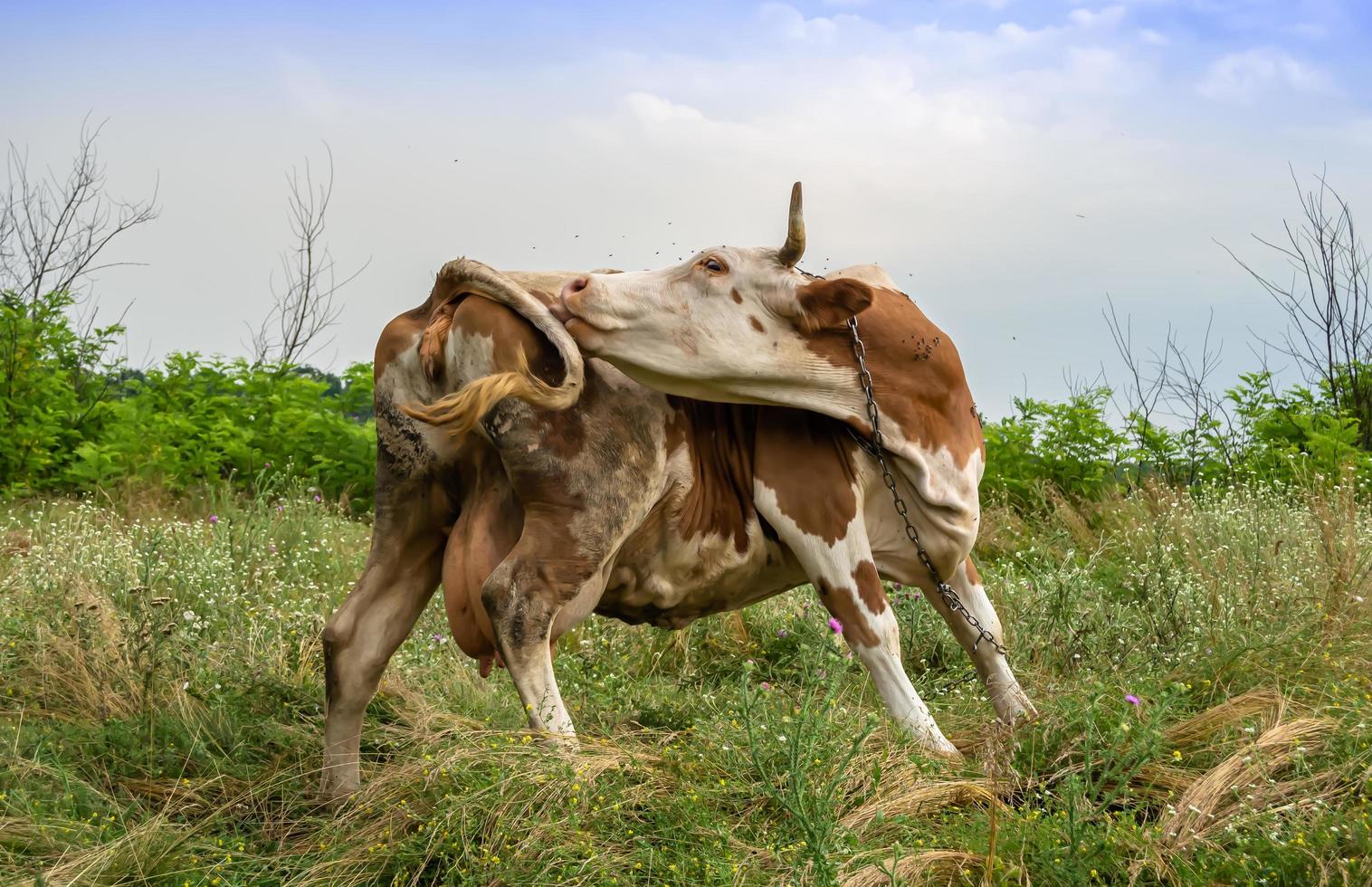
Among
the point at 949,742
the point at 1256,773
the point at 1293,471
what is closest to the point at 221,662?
the point at 949,742

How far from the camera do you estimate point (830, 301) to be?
4316mm

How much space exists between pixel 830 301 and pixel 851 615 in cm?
104

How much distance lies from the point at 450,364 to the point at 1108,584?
4.69m

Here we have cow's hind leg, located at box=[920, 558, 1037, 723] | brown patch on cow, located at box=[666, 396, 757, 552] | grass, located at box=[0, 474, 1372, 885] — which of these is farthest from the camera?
cow's hind leg, located at box=[920, 558, 1037, 723]

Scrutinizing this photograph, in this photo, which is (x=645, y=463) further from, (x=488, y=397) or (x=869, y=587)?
(x=869, y=587)

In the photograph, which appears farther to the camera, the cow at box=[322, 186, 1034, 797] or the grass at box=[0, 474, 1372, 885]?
the cow at box=[322, 186, 1034, 797]

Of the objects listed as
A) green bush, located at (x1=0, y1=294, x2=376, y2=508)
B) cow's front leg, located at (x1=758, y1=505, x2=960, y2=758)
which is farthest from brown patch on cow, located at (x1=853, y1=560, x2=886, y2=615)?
green bush, located at (x1=0, y1=294, x2=376, y2=508)

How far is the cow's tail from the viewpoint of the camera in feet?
13.4

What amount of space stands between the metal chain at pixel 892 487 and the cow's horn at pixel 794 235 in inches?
11.3

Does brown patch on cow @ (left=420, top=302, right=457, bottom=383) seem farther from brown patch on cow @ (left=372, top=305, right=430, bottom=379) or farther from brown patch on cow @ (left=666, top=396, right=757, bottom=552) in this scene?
brown patch on cow @ (left=666, top=396, right=757, bottom=552)

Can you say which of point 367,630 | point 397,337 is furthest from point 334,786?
point 397,337

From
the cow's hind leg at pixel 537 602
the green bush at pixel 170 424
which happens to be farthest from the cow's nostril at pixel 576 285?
the green bush at pixel 170 424

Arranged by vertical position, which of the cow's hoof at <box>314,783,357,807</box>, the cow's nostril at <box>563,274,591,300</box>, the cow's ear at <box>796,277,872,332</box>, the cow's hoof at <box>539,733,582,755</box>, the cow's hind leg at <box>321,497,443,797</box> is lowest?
the cow's hoof at <box>314,783,357,807</box>

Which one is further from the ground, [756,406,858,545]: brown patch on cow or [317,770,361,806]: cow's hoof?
[756,406,858,545]: brown patch on cow
